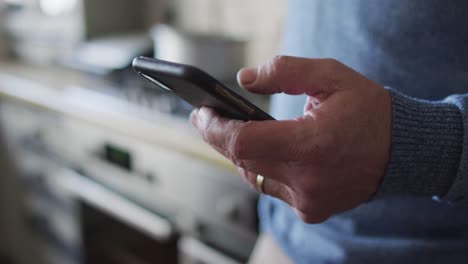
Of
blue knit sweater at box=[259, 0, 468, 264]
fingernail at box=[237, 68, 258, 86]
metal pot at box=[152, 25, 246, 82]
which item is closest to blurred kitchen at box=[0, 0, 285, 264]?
metal pot at box=[152, 25, 246, 82]

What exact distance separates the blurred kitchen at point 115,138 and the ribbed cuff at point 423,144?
0.44m

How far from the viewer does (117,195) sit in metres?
1.00

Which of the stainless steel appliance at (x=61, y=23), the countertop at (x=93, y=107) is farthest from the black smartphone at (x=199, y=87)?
the stainless steel appliance at (x=61, y=23)

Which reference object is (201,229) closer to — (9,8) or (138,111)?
(138,111)

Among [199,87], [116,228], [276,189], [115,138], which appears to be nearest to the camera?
[199,87]

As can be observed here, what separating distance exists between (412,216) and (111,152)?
71cm

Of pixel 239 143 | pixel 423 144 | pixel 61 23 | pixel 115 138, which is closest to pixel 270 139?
pixel 239 143

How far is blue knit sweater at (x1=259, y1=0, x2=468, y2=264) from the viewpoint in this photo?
34 centimetres

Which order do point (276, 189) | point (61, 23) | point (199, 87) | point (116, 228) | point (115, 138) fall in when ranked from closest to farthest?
point (199, 87)
point (276, 189)
point (115, 138)
point (116, 228)
point (61, 23)

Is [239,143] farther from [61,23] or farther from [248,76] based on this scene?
[61,23]

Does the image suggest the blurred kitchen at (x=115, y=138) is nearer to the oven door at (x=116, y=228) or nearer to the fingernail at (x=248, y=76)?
the oven door at (x=116, y=228)

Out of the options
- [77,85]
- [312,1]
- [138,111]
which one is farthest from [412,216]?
[77,85]

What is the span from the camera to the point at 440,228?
434 mm

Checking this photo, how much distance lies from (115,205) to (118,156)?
0.11 metres
